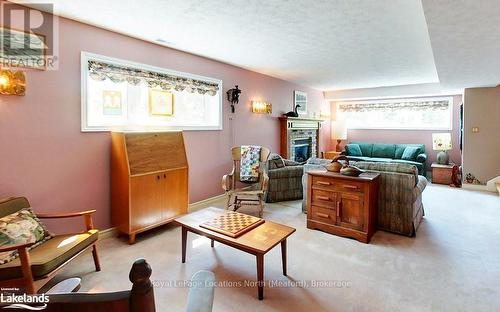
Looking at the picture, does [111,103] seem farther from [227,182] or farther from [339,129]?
[339,129]

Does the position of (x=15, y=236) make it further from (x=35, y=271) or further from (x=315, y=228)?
(x=315, y=228)

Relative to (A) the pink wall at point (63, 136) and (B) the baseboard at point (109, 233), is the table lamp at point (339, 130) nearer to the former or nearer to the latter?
(A) the pink wall at point (63, 136)

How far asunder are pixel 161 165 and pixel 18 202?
1.45 metres

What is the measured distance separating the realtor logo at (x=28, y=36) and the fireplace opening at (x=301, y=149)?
17.3ft

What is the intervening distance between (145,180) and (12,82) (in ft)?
5.21

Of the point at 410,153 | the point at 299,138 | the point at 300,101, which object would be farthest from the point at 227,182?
the point at 410,153

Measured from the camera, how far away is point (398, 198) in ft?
10.9

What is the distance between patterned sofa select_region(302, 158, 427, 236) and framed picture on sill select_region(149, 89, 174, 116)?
3.14 meters

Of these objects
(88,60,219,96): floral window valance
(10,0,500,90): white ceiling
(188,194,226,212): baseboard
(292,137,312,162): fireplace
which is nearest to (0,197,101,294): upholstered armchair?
(88,60,219,96): floral window valance

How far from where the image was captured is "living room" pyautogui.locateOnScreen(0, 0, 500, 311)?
87.0 inches

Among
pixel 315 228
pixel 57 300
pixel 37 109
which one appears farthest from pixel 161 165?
pixel 57 300

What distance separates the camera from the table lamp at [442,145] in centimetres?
649

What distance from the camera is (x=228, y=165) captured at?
16.6ft

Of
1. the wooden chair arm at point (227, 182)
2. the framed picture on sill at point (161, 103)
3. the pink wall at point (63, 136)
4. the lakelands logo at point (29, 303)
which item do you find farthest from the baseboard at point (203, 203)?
the lakelands logo at point (29, 303)
